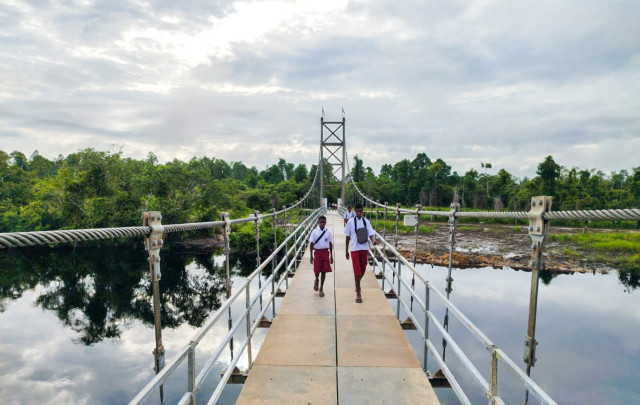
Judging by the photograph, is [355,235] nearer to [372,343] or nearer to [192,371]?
[372,343]

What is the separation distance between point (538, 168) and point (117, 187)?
42874 mm

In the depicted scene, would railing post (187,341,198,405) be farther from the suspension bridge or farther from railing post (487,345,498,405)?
railing post (487,345,498,405)

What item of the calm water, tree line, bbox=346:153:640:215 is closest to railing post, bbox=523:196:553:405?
the calm water

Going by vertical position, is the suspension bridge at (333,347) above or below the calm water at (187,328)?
above

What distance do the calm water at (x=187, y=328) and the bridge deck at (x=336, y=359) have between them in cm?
671

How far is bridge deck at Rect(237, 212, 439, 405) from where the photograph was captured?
259cm

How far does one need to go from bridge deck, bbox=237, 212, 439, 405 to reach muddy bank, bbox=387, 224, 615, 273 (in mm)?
18184

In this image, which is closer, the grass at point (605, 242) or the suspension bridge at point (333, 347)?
the suspension bridge at point (333, 347)

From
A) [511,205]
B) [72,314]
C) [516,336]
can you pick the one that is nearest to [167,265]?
[72,314]

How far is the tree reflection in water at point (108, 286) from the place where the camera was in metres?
16.3

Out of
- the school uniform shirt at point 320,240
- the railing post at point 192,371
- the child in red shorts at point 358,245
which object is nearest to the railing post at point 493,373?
the railing post at point 192,371

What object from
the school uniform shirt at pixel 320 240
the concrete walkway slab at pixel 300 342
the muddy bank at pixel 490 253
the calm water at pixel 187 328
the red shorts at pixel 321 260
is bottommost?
the calm water at pixel 187 328

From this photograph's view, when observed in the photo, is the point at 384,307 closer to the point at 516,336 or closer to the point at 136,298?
the point at 516,336

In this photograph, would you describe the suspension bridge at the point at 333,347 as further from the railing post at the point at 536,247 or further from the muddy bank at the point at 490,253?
the muddy bank at the point at 490,253
